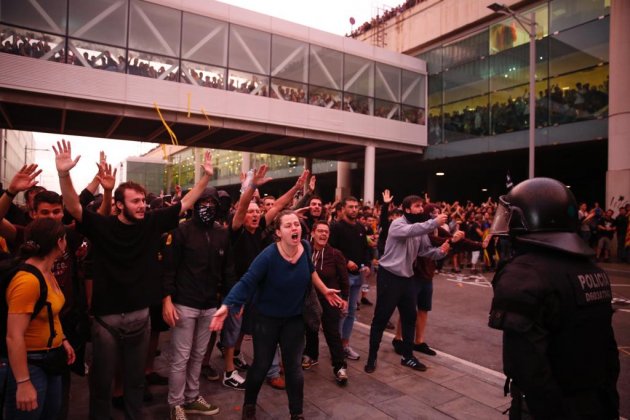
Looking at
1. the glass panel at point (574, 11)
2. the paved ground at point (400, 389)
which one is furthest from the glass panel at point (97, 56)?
the glass panel at point (574, 11)

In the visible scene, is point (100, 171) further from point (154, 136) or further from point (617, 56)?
point (617, 56)

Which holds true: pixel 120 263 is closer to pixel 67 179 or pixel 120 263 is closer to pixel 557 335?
pixel 67 179

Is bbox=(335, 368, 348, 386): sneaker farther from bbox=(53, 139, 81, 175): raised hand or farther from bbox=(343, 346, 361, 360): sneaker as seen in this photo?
bbox=(53, 139, 81, 175): raised hand

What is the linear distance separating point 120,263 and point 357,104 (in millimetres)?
18349

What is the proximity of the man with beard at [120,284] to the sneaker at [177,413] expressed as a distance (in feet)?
1.20

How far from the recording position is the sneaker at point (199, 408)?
3688 millimetres

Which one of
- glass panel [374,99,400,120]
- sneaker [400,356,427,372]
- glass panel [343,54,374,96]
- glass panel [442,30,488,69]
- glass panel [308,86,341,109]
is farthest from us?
glass panel [374,99,400,120]

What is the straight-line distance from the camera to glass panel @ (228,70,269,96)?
16656 millimetres

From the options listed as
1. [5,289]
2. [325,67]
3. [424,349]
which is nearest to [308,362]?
[424,349]

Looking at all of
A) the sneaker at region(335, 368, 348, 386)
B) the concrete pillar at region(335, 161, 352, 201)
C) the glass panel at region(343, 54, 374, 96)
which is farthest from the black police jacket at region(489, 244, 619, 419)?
the concrete pillar at region(335, 161, 352, 201)

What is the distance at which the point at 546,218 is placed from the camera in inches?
77.7

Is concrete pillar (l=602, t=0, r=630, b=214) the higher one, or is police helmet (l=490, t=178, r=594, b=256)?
concrete pillar (l=602, t=0, r=630, b=214)

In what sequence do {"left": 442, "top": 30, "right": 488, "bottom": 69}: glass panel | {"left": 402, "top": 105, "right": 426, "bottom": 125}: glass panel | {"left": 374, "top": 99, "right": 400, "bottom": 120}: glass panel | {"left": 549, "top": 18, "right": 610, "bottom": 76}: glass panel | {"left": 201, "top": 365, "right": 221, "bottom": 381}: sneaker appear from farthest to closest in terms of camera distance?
{"left": 402, "top": 105, "right": 426, "bottom": 125}: glass panel < {"left": 374, "top": 99, "right": 400, "bottom": 120}: glass panel < {"left": 442, "top": 30, "right": 488, "bottom": 69}: glass panel < {"left": 549, "top": 18, "right": 610, "bottom": 76}: glass panel < {"left": 201, "top": 365, "right": 221, "bottom": 381}: sneaker

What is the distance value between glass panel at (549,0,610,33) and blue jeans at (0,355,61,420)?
20.8 meters
